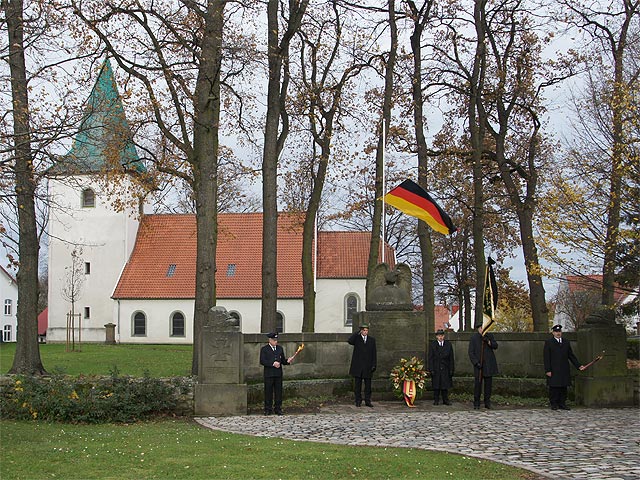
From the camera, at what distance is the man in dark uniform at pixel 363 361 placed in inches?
612

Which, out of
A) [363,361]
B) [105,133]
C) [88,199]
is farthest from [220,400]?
[88,199]

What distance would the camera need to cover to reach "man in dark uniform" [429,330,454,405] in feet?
51.5

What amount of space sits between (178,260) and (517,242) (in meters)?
25.2

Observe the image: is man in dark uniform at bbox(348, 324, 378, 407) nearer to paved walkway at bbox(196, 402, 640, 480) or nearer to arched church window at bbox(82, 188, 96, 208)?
paved walkway at bbox(196, 402, 640, 480)

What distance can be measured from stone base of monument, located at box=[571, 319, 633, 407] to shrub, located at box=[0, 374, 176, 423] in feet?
26.7

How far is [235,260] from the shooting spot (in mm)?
51344

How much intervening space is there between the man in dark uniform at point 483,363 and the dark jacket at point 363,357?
76.0 inches

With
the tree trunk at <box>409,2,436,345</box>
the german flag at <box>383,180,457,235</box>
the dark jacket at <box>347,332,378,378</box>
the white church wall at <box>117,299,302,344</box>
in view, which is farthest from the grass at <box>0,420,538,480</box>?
the white church wall at <box>117,299,302,344</box>

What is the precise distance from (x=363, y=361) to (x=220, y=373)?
9.52ft

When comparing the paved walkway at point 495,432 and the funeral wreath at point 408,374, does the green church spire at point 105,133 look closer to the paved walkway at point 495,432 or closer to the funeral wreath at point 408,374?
the paved walkway at point 495,432

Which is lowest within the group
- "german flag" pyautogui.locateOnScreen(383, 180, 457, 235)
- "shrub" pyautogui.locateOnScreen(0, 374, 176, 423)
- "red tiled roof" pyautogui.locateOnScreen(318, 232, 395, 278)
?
"shrub" pyautogui.locateOnScreen(0, 374, 176, 423)

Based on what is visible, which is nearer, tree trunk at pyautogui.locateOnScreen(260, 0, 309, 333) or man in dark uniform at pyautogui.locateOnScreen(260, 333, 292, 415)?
man in dark uniform at pyautogui.locateOnScreen(260, 333, 292, 415)

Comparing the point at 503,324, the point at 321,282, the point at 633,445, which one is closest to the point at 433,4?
the point at 633,445

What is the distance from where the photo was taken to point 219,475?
28.5ft
